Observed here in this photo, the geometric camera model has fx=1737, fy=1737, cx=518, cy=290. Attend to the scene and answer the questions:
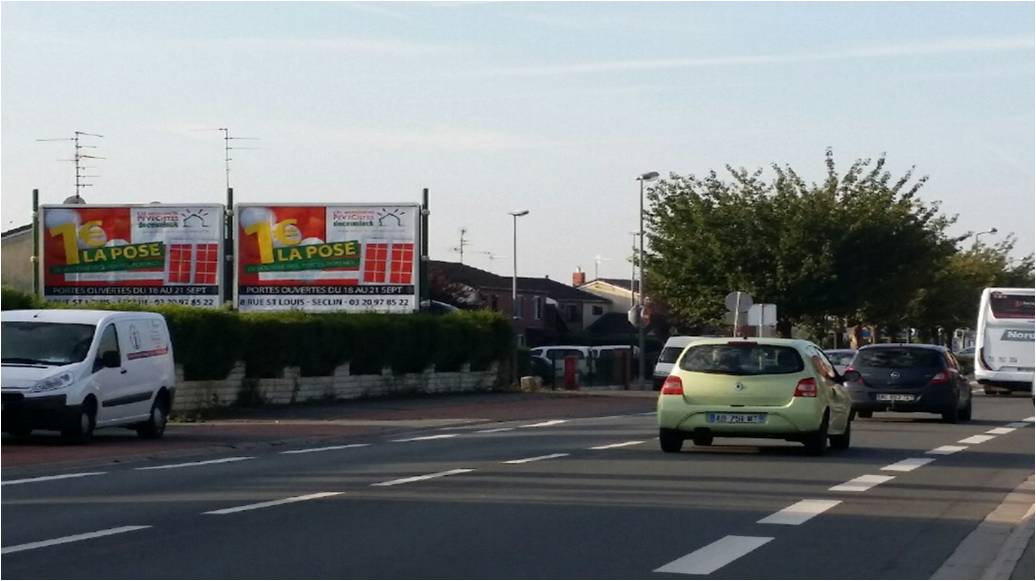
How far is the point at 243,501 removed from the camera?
1461 cm

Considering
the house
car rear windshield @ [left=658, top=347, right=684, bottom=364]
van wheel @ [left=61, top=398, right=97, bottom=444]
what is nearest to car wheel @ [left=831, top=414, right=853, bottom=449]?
van wheel @ [left=61, top=398, right=97, bottom=444]

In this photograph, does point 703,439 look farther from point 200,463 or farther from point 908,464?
point 200,463

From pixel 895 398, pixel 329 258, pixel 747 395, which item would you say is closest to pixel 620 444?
pixel 747 395

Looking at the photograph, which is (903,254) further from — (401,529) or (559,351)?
(401,529)

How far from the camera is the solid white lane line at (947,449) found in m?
22.2

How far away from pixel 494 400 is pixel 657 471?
21336 mm

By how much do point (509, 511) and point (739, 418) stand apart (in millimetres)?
7317

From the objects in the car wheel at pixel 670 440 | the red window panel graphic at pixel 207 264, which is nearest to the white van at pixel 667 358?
the red window panel graphic at pixel 207 264

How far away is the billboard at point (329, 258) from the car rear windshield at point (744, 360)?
2105 cm

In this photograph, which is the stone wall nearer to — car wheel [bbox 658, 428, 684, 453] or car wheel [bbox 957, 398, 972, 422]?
car wheel [bbox 658, 428, 684, 453]

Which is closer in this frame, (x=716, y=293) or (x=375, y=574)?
(x=375, y=574)

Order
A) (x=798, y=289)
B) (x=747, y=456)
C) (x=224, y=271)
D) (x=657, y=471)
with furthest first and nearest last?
(x=798, y=289)
(x=224, y=271)
(x=747, y=456)
(x=657, y=471)

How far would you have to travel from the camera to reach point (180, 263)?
139 feet

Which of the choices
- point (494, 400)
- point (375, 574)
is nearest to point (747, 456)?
point (375, 574)
